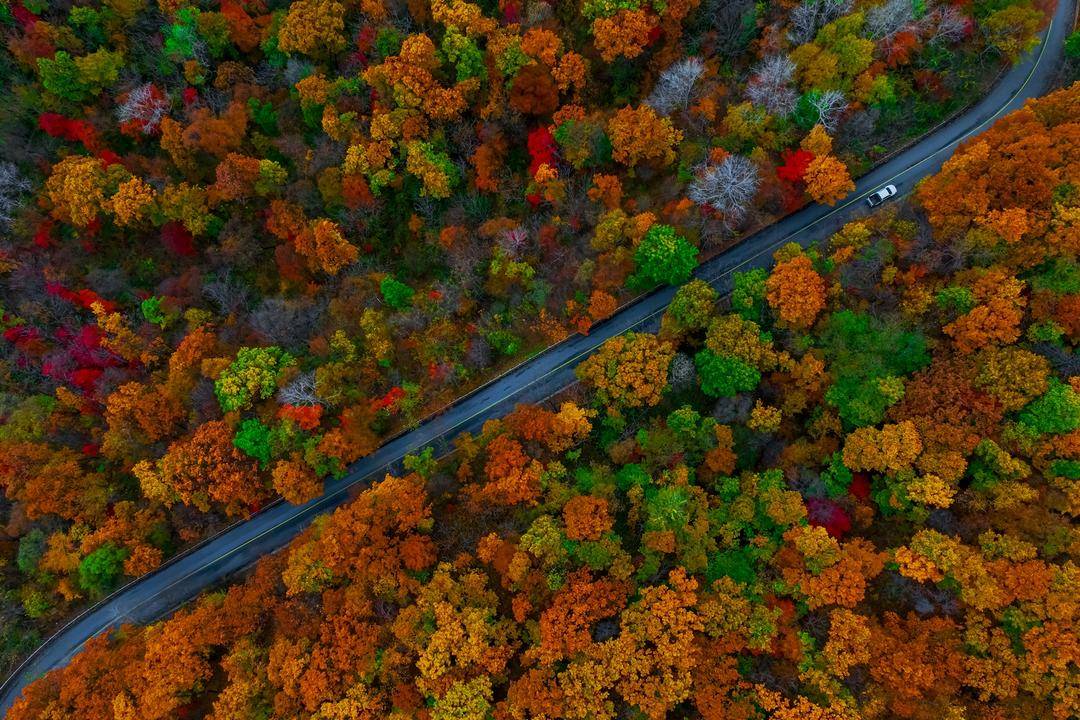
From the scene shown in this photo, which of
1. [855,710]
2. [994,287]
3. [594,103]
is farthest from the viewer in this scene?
[594,103]

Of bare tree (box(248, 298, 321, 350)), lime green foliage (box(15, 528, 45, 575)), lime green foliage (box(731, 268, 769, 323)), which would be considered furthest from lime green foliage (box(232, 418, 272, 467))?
lime green foliage (box(731, 268, 769, 323))

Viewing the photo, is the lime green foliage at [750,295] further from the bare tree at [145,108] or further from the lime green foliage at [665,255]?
the bare tree at [145,108]

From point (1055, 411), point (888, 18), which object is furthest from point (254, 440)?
point (888, 18)

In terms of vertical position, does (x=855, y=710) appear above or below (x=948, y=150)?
below

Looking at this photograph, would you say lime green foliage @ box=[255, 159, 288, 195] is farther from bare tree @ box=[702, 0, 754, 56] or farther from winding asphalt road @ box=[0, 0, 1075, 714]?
bare tree @ box=[702, 0, 754, 56]

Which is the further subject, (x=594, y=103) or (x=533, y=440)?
(x=594, y=103)

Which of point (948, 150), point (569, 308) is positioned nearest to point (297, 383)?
point (569, 308)

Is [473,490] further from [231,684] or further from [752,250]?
[752,250]

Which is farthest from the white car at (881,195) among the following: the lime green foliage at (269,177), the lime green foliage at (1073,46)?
the lime green foliage at (269,177)
